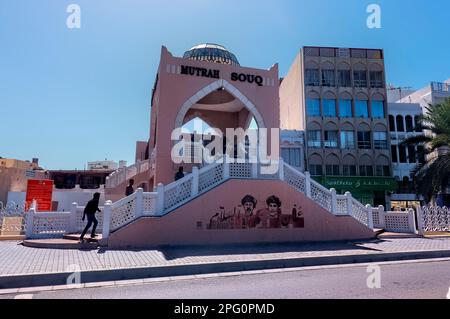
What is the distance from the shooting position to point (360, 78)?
35156 mm

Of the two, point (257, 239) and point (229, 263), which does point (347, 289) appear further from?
point (257, 239)

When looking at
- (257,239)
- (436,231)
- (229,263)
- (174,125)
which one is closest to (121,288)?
(229,263)

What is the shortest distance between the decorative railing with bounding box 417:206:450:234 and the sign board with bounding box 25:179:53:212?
807 inches

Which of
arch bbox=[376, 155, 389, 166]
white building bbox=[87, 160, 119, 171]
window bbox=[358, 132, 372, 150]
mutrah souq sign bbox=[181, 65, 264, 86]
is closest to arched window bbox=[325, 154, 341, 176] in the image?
window bbox=[358, 132, 372, 150]

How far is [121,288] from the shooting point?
5.98 metres

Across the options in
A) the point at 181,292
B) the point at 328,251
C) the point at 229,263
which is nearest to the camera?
the point at 181,292

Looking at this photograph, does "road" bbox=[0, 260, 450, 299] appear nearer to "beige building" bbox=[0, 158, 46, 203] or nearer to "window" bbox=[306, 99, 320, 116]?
"window" bbox=[306, 99, 320, 116]

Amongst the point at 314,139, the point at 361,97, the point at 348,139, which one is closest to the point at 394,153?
the point at 348,139

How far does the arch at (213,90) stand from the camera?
1529cm

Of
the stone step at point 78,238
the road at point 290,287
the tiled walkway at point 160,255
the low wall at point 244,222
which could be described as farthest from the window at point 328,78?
the stone step at point 78,238

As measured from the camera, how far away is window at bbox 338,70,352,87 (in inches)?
1363
